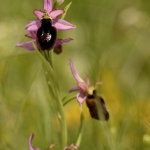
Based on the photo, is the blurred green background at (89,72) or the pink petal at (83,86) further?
the blurred green background at (89,72)

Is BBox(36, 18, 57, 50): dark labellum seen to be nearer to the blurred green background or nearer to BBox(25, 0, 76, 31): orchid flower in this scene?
BBox(25, 0, 76, 31): orchid flower

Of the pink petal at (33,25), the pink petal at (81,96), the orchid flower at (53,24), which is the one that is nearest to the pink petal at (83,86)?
the pink petal at (81,96)

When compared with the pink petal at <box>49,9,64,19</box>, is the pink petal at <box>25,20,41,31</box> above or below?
below

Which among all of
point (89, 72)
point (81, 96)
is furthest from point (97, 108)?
point (89, 72)

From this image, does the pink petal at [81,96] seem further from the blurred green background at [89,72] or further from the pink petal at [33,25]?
the pink petal at [33,25]

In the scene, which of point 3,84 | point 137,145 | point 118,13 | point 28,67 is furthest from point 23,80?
point 137,145

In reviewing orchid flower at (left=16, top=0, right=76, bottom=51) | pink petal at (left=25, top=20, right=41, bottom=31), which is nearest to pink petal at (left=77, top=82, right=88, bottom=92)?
orchid flower at (left=16, top=0, right=76, bottom=51)

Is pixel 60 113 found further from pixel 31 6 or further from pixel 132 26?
pixel 31 6
